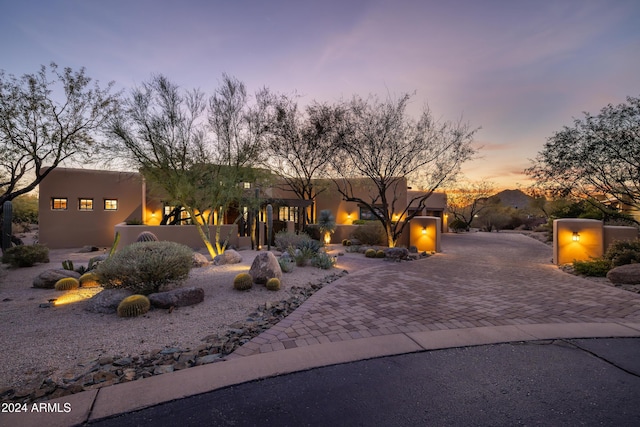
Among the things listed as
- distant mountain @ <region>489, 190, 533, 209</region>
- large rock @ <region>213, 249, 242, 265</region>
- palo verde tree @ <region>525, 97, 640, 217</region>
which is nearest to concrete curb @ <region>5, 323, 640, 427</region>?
large rock @ <region>213, 249, 242, 265</region>

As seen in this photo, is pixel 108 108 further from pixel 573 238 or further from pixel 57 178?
pixel 573 238

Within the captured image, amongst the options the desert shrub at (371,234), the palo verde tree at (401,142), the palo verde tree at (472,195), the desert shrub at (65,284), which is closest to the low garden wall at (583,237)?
the palo verde tree at (401,142)

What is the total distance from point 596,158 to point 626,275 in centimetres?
611

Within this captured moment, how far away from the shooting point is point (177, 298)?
5.23 metres

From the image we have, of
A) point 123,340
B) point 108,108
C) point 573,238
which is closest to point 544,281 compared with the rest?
point 573,238

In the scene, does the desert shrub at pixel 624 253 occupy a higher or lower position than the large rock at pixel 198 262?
higher

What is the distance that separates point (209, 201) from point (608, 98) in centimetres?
1561

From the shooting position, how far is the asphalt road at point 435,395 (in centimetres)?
236

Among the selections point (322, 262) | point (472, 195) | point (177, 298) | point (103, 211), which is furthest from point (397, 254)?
point (472, 195)

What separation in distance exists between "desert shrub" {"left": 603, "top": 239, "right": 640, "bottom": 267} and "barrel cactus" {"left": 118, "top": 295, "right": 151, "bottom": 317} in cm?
1218

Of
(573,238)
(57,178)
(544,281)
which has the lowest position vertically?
(544,281)

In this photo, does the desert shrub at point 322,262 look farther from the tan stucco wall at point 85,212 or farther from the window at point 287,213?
the tan stucco wall at point 85,212

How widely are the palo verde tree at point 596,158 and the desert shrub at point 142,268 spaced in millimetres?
14628

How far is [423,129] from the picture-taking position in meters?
13.9
